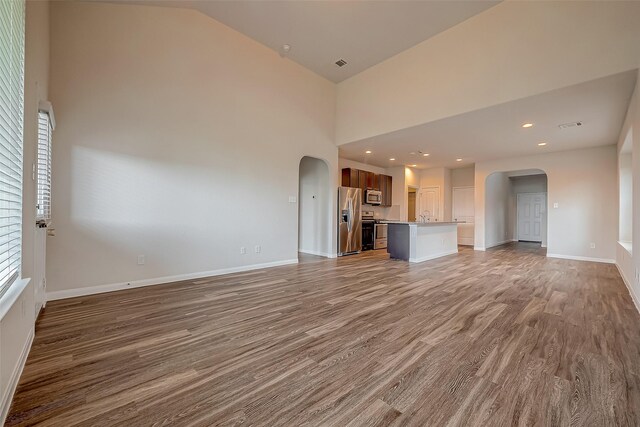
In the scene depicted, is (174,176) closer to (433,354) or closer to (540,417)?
(433,354)

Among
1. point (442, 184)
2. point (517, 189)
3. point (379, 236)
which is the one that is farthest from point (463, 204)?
point (379, 236)

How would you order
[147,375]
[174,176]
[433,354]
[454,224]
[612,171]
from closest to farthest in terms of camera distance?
[147,375]
[433,354]
[174,176]
[612,171]
[454,224]

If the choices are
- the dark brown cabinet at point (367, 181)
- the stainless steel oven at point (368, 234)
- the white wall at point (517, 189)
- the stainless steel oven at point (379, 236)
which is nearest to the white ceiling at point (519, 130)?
the dark brown cabinet at point (367, 181)

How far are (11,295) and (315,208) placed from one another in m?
5.63

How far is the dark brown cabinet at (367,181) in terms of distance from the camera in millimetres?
7701

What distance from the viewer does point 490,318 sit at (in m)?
2.64

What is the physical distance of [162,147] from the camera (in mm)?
3791

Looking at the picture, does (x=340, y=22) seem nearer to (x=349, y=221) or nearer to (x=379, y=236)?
(x=349, y=221)

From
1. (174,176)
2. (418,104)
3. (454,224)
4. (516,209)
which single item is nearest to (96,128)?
(174,176)

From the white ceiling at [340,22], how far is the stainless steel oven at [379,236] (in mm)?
4679

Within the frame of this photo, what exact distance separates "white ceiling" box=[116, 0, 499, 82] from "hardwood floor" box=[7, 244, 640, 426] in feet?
13.3

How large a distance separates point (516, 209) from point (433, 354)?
1107cm

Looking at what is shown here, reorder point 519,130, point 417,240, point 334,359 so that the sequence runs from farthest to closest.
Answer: point 417,240
point 519,130
point 334,359

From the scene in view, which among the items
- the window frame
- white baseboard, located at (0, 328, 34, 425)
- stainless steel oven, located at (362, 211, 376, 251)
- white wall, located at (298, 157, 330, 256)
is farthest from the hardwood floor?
A: stainless steel oven, located at (362, 211, 376, 251)
